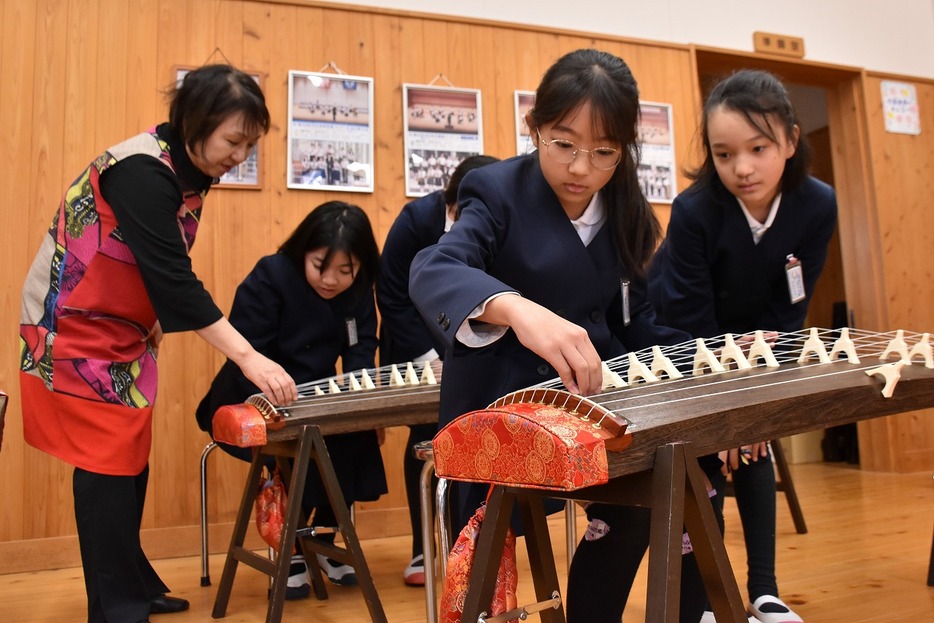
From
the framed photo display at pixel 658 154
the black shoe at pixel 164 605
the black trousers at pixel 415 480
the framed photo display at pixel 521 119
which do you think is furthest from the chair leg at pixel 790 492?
the black shoe at pixel 164 605

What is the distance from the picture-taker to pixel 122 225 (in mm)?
1701

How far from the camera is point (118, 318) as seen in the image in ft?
5.86

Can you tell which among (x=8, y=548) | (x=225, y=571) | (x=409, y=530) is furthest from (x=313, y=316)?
(x=8, y=548)

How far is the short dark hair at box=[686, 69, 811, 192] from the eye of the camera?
162 cm

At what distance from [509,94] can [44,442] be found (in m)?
2.39

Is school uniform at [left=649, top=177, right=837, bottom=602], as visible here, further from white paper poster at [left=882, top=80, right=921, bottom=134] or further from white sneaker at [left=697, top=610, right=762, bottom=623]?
white paper poster at [left=882, top=80, right=921, bottom=134]

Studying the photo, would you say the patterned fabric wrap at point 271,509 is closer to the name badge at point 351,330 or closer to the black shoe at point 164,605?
the black shoe at point 164,605

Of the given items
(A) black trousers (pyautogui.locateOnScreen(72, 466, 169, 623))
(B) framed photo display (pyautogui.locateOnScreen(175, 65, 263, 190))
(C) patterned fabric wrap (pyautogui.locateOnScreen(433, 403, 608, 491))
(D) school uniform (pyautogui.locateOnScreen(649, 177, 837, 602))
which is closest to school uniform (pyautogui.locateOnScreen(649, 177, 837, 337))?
(D) school uniform (pyautogui.locateOnScreen(649, 177, 837, 602))

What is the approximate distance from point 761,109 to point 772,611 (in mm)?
1074

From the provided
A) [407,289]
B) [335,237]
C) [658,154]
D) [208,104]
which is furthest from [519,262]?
[658,154]

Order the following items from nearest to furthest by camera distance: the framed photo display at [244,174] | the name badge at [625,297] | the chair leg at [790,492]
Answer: the name badge at [625,297] → the chair leg at [790,492] → the framed photo display at [244,174]

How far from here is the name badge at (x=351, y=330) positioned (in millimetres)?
2516

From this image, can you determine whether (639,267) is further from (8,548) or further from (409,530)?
(8,548)

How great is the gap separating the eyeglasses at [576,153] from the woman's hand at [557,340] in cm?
35
